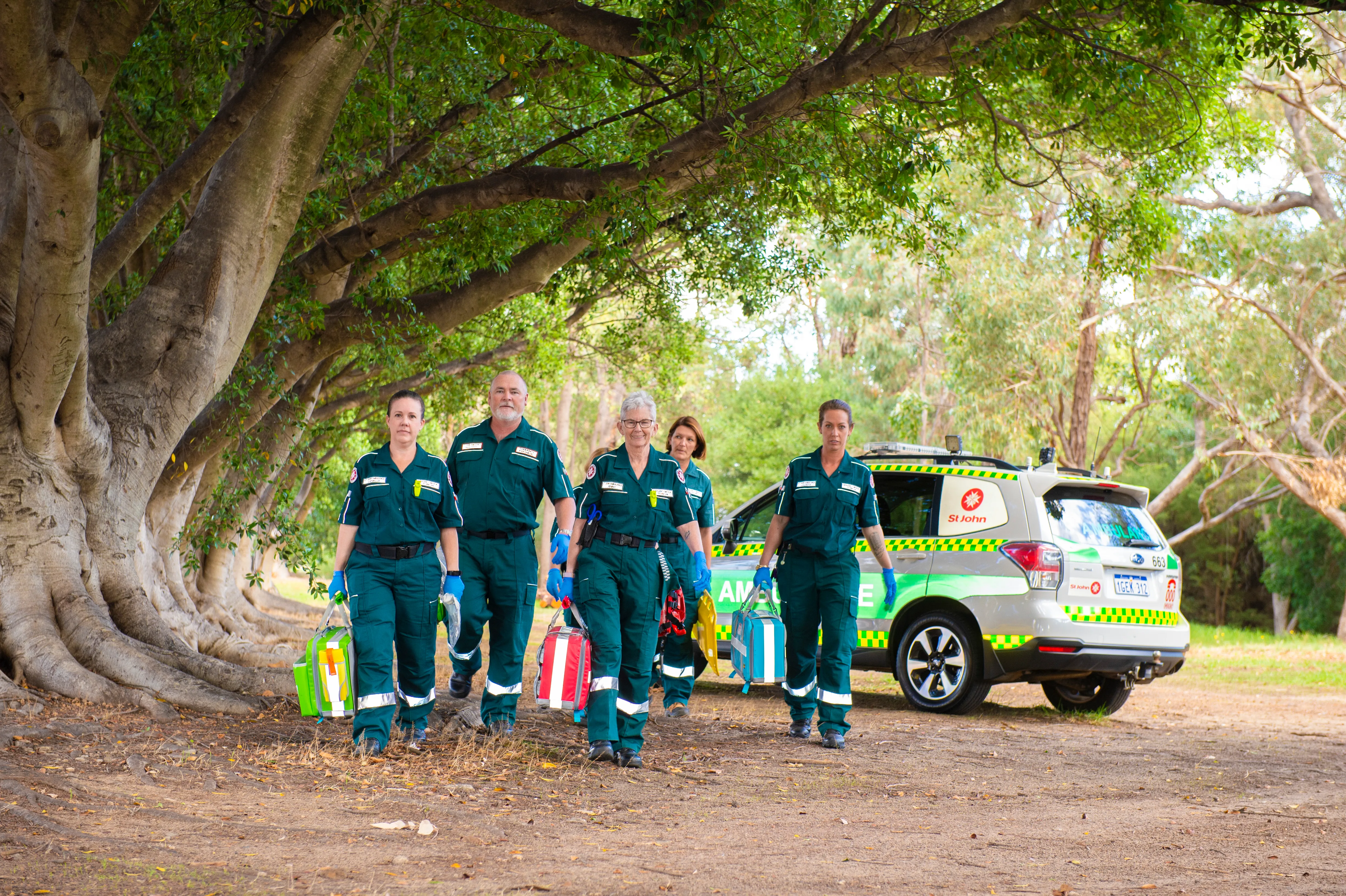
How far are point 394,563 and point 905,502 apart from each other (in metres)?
4.64

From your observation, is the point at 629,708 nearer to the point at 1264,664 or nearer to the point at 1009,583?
the point at 1009,583

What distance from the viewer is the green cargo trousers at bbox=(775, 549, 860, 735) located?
782cm

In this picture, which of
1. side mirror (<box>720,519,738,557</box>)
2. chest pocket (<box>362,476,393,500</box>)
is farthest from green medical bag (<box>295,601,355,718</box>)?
side mirror (<box>720,519,738,557</box>)

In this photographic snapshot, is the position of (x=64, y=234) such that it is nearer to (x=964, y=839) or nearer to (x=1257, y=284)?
(x=964, y=839)

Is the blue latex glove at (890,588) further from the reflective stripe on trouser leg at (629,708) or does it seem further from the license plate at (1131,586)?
the reflective stripe on trouser leg at (629,708)

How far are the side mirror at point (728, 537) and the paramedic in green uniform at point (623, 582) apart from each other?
387 centimetres

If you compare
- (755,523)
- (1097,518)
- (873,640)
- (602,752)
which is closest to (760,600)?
(873,640)

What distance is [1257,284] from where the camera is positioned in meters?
25.9

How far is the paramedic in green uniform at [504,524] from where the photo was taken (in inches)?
277

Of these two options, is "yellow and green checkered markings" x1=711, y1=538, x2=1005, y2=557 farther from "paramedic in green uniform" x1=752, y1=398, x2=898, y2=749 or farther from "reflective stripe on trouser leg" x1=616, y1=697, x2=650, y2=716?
"reflective stripe on trouser leg" x1=616, y1=697, x2=650, y2=716

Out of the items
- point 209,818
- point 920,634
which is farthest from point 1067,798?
point 209,818

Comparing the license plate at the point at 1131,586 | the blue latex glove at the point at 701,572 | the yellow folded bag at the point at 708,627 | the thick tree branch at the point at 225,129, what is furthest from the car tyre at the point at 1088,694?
the thick tree branch at the point at 225,129

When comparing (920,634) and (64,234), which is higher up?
(64,234)

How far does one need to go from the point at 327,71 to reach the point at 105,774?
16.3ft
